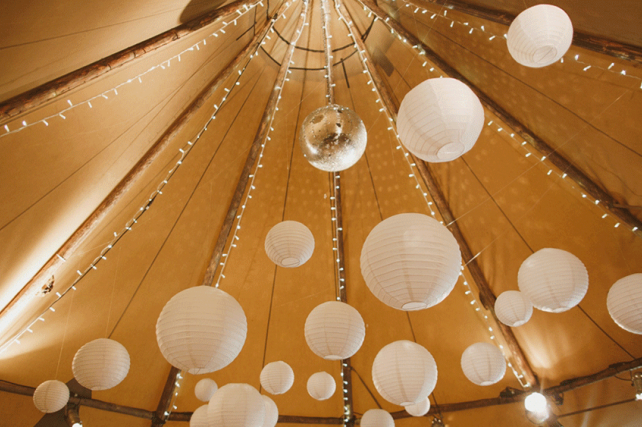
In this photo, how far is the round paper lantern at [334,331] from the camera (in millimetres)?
2756

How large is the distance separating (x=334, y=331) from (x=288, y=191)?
2.59 metres

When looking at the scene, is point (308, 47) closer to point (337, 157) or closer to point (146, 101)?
point (146, 101)

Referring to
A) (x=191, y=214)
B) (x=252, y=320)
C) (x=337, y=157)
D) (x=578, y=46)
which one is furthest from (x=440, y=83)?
(x=252, y=320)

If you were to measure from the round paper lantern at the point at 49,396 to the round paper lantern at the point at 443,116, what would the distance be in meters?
3.53

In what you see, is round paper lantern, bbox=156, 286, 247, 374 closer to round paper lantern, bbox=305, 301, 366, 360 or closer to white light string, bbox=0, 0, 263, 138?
round paper lantern, bbox=305, 301, 366, 360

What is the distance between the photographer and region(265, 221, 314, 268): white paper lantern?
128 inches

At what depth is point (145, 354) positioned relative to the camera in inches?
184

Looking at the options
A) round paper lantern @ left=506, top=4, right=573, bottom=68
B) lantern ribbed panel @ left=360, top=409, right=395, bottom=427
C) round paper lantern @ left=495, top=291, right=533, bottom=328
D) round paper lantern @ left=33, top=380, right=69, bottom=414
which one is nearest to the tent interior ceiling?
round paper lantern @ left=506, top=4, right=573, bottom=68

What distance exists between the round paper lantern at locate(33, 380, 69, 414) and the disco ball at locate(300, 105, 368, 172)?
9.52ft

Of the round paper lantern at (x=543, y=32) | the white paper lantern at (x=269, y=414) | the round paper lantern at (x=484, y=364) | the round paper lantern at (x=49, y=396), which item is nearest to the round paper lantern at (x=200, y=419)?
the white paper lantern at (x=269, y=414)

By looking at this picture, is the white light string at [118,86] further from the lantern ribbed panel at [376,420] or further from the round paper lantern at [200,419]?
the lantern ribbed panel at [376,420]

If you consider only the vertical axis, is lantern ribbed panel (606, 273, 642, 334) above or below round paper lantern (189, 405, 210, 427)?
above

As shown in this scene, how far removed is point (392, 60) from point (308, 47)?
3.29ft

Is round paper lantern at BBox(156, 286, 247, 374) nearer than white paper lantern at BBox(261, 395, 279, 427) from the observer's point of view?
Yes
